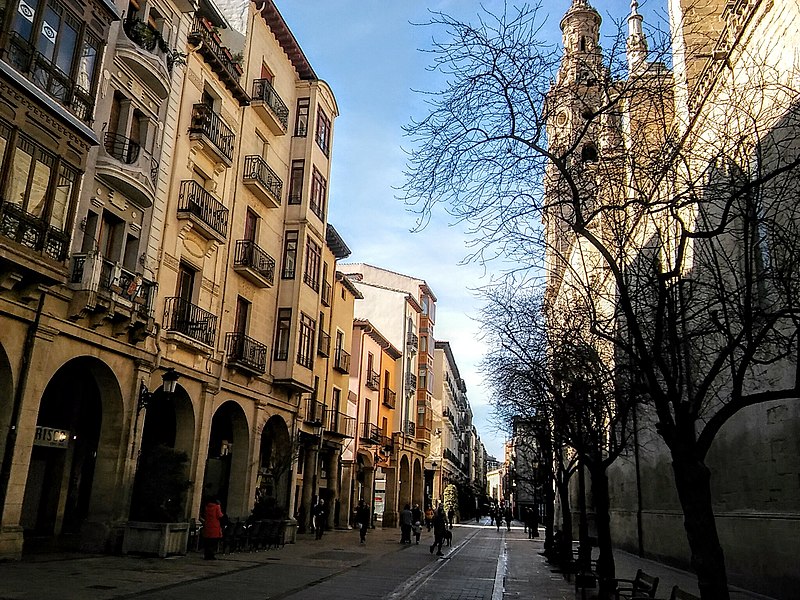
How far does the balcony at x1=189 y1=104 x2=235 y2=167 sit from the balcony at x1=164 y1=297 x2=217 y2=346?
17.1 feet

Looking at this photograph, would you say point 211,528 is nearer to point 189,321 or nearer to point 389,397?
point 189,321

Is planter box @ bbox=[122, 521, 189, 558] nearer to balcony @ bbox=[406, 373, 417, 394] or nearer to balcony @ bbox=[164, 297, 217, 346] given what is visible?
balcony @ bbox=[164, 297, 217, 346]

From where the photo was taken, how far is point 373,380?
48.6 metres

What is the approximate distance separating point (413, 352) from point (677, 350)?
51269 millimetres

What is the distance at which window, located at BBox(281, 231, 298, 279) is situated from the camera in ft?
95.9

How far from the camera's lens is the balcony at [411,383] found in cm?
5816

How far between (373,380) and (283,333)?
817 inches

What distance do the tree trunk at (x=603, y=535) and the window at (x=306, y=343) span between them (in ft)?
52.7

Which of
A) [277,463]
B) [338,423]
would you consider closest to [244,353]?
[277,463]

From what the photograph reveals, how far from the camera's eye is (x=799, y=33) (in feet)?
47.0

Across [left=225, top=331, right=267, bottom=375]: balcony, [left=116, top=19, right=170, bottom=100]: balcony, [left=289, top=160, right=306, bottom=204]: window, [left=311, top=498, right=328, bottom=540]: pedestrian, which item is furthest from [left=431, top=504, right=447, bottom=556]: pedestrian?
[left=116, top=19, right=170, bottom=100]: balcony

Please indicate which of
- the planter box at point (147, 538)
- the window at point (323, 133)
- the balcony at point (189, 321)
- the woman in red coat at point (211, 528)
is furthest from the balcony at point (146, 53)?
the planter box at point (147, 538)

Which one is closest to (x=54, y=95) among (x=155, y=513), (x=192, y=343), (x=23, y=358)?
(x=23, y=358)

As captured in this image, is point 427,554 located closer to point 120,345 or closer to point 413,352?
point 120,345
